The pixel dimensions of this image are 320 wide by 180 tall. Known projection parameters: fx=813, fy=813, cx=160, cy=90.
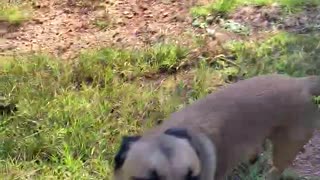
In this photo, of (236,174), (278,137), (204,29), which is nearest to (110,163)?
(236,174)

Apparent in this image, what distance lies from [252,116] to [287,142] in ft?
0.95

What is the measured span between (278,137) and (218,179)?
1.38 ft

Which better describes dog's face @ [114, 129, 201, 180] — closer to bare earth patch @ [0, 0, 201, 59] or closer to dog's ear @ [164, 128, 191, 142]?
dog's ear @ [164, 128, 191, 142]

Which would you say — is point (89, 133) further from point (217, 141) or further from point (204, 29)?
point (204, 29)

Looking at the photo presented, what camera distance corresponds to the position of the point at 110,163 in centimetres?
503

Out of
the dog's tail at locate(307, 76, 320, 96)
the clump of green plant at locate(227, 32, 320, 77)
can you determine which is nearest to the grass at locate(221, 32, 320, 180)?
the clump of green plant at locate(227, 32, 320, 77)

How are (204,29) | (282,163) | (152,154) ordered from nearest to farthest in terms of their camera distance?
(152,154) < (282,163) < (204,29)

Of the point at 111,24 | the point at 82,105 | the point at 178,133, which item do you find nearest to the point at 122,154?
the point at 178,133

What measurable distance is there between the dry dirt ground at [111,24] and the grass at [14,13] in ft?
0.19

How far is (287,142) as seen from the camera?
456 cm

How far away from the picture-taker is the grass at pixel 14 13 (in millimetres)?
6664

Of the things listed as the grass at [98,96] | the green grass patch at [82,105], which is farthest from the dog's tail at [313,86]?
the green grass patch at [82,105]

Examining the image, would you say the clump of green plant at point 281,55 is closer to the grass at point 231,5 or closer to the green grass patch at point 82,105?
the green grass patch at point 82,105

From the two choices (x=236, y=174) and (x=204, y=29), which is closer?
(x=236, y=174)
